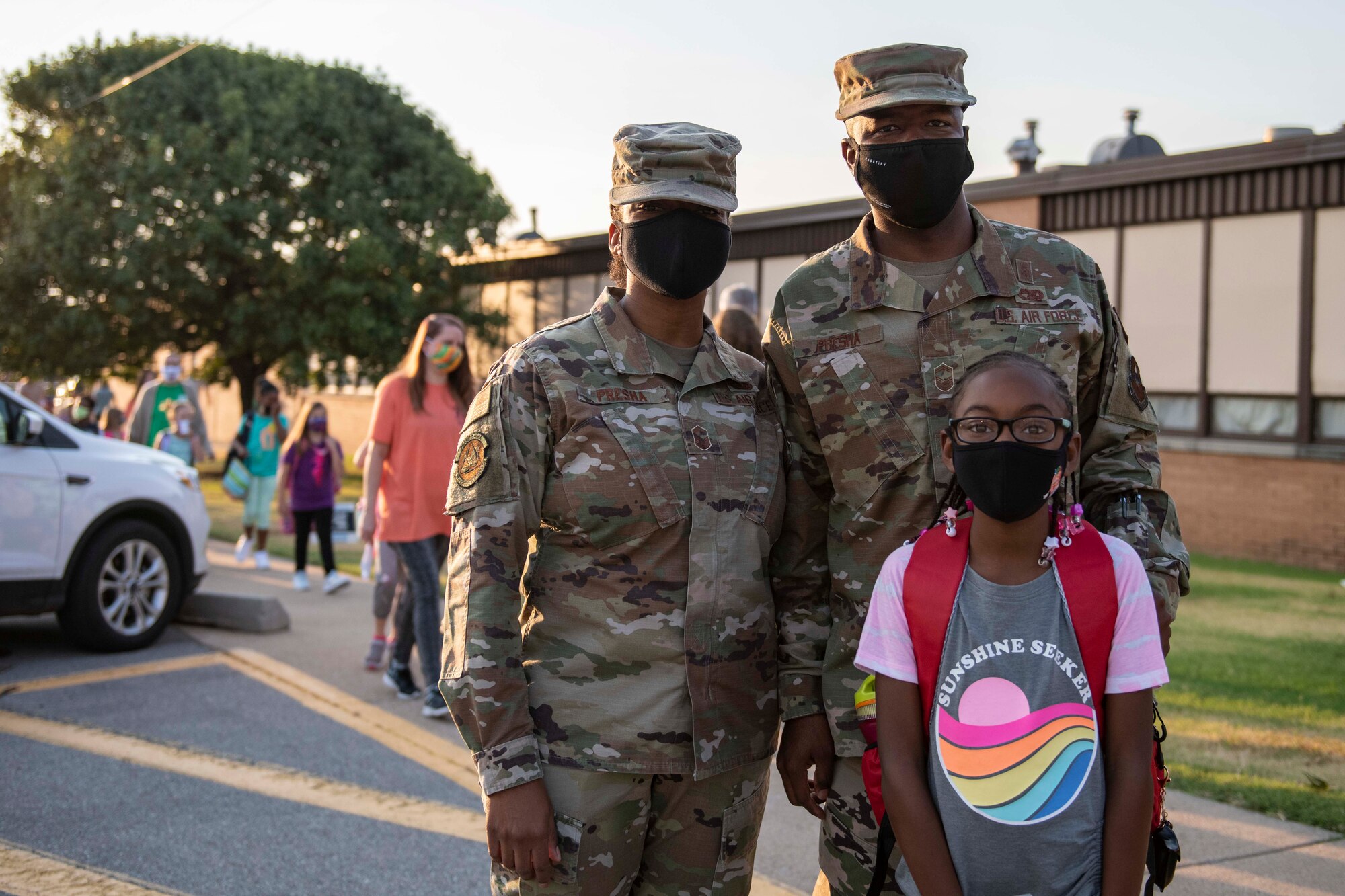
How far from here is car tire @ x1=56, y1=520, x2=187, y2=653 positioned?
7.18 m

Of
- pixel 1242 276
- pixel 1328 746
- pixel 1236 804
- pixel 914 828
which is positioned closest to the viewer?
pixel 914 828

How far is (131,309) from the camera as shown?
22734 millimetres

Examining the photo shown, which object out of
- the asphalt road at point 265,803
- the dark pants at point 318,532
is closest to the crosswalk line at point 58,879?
the asphalt road at point 265,803

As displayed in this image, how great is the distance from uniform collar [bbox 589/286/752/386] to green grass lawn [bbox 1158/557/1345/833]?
11.1 feet

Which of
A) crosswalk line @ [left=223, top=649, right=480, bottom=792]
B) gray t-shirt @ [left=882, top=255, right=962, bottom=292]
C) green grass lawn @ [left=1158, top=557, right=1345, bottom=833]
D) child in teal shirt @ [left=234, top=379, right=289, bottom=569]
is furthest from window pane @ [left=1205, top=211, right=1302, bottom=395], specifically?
gray t-shirt @ [left=882, top=255, right=962, bottom=292]

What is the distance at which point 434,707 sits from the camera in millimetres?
6008

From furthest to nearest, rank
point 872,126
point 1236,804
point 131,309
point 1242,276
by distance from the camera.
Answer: point 131,309 → point 1242,276 → point 1236,804 → point 872,126

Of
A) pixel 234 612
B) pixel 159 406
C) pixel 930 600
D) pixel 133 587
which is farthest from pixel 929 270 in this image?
pixel 159 406

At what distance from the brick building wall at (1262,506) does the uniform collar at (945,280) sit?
12229 mm

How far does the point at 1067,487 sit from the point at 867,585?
1.57 ft

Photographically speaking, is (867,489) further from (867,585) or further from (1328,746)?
(1328,746)

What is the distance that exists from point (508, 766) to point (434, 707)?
390 cm

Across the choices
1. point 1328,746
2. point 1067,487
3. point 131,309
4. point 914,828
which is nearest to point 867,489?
point 1067,487

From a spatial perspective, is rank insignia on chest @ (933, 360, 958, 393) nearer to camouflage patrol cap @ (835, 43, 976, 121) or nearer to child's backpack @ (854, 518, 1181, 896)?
child's backpack @ (854, 518, 1181, 896)
